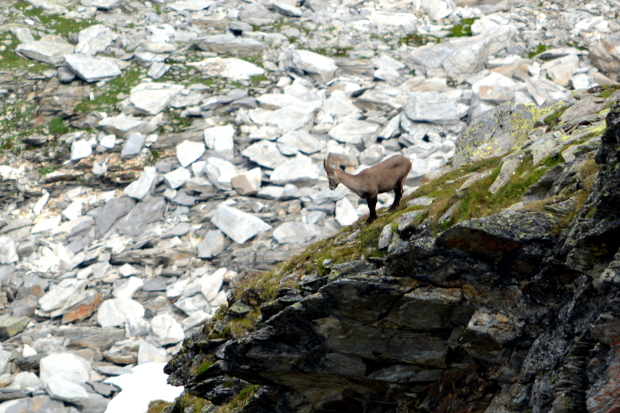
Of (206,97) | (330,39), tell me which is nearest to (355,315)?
(206,97)

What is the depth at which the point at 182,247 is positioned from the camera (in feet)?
100

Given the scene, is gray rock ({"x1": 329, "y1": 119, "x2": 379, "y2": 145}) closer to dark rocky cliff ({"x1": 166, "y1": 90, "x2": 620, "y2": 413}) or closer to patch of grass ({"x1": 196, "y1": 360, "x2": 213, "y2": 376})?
dark rocky cliff ({"x1": 166, "y1": 90, "x2": 620, "y2": 413})

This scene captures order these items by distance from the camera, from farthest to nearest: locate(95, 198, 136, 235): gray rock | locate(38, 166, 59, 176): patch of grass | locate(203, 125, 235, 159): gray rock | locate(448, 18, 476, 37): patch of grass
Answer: locate(448, 18, 476, 37): patch of grass, locate(38, 166, 59, 176): patch of grass, locate(203, 125, 235, 159): gray rock, locate(95, 198, 136, 235): gray rock

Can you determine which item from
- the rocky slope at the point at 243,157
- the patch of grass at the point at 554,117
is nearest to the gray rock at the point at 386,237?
the rocky slope at the point at 243,157

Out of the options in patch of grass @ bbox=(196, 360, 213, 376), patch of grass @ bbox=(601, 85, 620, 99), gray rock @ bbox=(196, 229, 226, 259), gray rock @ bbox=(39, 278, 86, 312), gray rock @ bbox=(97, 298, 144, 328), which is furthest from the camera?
gray rock @ bbox=(196, 229, 226, 259)

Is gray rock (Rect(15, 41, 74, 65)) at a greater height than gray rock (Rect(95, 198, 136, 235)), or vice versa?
gray rock (Rect(15, 41, 74, 65))

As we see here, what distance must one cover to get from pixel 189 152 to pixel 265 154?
17.1ft

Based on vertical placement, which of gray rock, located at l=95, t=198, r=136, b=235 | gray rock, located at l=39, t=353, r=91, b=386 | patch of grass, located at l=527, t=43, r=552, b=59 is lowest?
gray rock, located at l=39, t=353, r=91, b=386

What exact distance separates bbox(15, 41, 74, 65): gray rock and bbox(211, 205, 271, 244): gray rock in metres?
23.8

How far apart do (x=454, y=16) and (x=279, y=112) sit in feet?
74.2

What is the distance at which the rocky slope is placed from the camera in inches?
430

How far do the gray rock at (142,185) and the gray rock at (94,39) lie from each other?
53.4 feet

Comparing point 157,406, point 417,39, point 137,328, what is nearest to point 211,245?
point 137,328

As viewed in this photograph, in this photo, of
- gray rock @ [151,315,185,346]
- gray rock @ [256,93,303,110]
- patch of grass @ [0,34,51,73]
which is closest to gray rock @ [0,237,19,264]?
gray rock @ [151,315,185,346]
